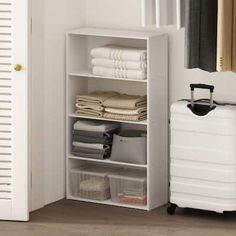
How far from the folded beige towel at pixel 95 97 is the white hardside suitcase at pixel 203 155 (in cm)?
53

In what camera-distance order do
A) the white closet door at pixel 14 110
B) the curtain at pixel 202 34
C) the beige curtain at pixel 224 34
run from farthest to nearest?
the white closet door at pixel 14 110, the curtain at pixel 202 34, the beige curtain at pixel 224 34

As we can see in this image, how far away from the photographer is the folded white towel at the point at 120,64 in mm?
5574

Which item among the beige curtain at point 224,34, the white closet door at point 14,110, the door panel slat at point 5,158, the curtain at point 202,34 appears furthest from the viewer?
the door panel slat at point 5,158

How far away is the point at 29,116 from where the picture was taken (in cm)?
535

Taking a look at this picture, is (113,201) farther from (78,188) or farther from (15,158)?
(15,158)

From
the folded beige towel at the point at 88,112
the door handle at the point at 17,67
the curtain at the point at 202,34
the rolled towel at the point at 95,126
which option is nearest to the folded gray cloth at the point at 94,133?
the rolled towel at the point at 95,126

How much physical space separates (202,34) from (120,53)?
2.77ft

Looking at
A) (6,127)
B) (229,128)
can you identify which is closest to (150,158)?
(229,128)

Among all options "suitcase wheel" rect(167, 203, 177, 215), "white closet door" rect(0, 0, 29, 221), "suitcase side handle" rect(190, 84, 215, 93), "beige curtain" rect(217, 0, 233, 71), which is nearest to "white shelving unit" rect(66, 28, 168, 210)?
"suitcase wheel" rect(167, 203, 177, 215)

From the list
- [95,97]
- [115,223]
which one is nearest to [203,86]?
[95,97]

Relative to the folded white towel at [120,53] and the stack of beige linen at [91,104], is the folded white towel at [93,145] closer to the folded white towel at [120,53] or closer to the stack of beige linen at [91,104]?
the stack of beige linen at [91,104]

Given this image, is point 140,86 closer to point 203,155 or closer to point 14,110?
point 203,155

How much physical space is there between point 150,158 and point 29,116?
84 cm

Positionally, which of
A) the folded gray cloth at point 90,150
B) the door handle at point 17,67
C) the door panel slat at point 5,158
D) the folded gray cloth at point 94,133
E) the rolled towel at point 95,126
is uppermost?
the door handle at point 17,67
